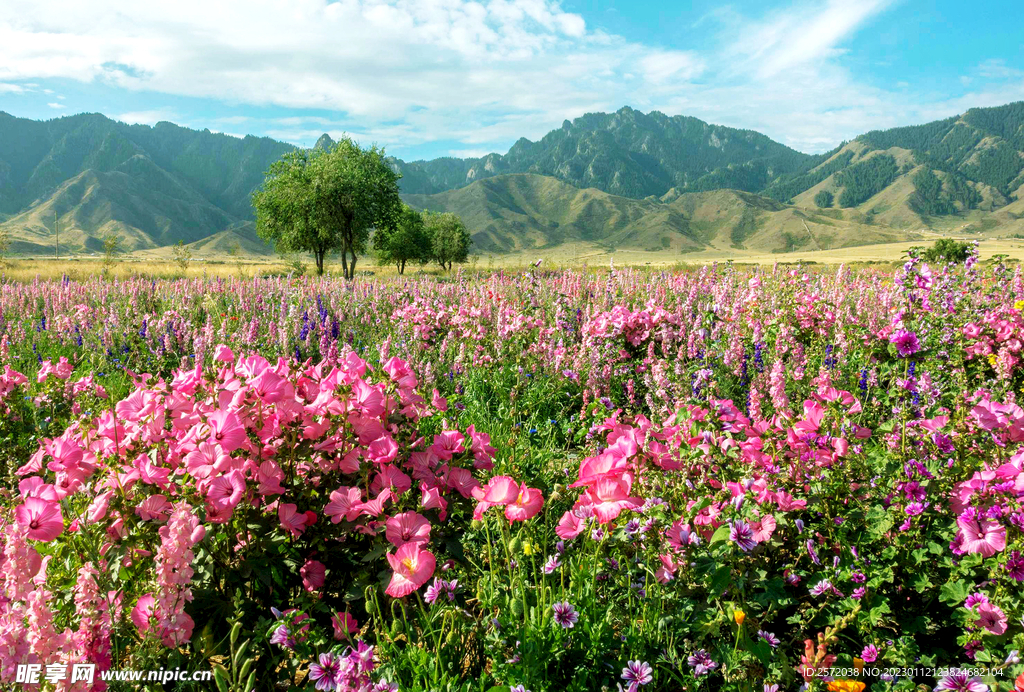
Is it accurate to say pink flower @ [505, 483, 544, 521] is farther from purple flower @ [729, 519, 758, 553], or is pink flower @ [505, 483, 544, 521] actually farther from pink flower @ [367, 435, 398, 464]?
purple flower @ [729, 519, 758, 553]

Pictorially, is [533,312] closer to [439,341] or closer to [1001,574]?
[439,341]

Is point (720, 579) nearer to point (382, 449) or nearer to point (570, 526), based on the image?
point (570, 526)

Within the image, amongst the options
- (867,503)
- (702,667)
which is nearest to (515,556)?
(702,667)

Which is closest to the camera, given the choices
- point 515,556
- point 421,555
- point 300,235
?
point 421,555

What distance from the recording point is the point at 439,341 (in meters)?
6.93

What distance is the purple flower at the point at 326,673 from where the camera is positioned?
→ 62.4 inches

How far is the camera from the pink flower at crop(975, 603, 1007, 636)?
5.92ft

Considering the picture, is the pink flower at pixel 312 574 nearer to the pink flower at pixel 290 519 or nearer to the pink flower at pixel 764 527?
the pink flower at pixel 290 519

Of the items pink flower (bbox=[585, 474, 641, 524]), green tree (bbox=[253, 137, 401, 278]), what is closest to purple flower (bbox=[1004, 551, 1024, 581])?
pink flower (bbox=[585, 474, 641, 524])

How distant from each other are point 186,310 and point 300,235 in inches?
1141

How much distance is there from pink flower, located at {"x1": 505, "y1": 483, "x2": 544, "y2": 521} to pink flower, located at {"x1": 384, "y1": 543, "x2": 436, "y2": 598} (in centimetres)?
32

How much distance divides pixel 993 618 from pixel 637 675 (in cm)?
124

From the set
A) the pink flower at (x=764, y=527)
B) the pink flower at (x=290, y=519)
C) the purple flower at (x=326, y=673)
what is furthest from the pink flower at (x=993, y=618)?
the pink flower at (x=290, y=519)

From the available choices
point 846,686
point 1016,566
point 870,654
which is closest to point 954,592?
point 1016,566
